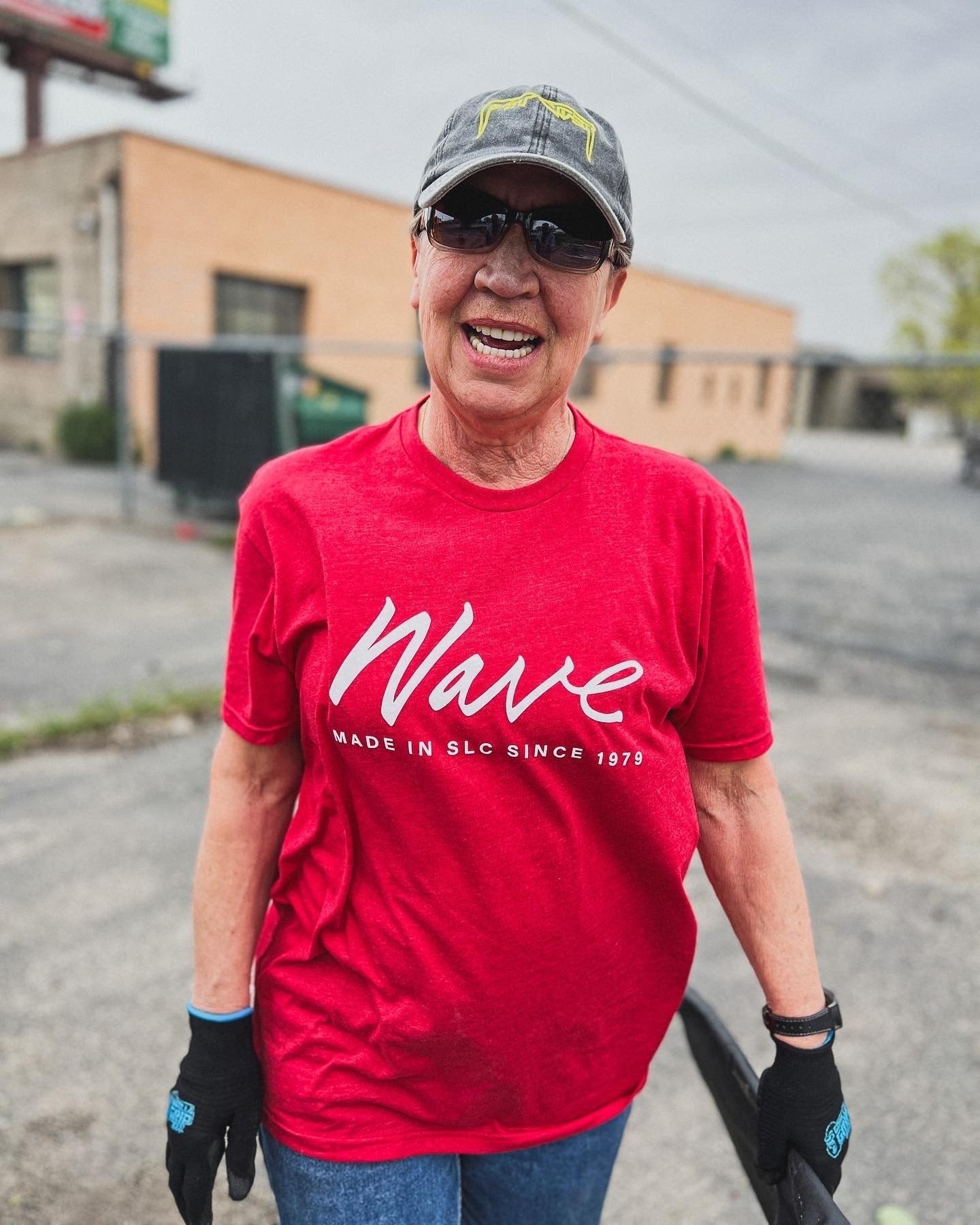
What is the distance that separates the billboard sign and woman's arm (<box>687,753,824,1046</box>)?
2356 cm

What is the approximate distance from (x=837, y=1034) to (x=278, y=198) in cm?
1781

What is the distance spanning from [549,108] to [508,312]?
250 millimetres

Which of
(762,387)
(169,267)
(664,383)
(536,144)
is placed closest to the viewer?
(536,144)

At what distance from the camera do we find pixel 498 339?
133 cm

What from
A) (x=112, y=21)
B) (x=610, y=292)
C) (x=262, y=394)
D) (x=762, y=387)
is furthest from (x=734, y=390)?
(x=610, y=292)

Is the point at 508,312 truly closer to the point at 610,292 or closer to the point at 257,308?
the point at 610,292

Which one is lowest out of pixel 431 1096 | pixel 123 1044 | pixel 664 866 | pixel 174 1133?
pixel 123 1044

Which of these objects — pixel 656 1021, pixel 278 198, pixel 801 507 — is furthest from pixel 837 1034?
pixel 278 198

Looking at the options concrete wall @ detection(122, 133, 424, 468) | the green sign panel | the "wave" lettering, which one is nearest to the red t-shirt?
the "wave" lettering

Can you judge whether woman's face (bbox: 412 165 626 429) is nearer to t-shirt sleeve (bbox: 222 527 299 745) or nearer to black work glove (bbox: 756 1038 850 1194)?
t-shirt sleeve (bbox: 222 527 299 745)

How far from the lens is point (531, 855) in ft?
4.42

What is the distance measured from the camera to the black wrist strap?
1.45 metres

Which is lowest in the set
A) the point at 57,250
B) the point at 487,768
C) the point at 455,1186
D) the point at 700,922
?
the point at 700,922

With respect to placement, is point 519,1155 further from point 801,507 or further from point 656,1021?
point 801,507
